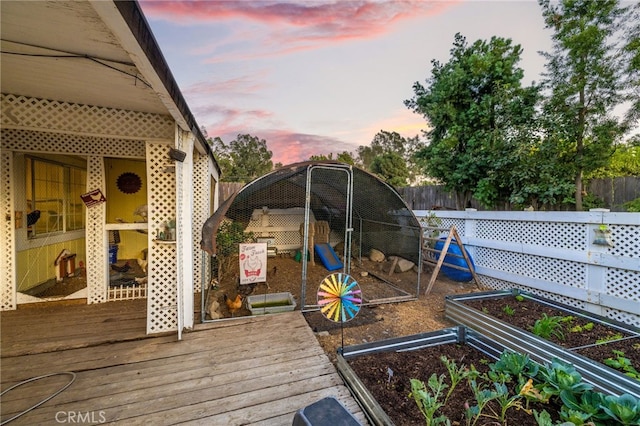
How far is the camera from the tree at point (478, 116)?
5633 millimetres

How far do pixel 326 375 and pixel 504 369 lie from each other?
1559 millimetres

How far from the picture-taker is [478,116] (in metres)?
6.18

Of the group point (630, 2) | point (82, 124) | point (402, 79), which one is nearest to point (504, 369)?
point (82, 124)

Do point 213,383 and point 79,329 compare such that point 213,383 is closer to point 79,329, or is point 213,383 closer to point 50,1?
point 79,329

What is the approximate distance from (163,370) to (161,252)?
4.53ft

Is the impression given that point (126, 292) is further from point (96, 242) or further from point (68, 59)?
point (68, 59)

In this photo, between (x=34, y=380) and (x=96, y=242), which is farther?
(x=96, y=242)

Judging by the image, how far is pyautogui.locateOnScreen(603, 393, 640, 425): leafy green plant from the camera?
1482 mm

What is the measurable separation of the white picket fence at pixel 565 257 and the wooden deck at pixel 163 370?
13.9 feet

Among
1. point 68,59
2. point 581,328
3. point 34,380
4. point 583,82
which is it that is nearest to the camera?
point 68,59

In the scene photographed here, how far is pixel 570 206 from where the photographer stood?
203 inches

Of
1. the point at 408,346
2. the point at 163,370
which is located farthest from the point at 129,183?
the point at 408,346

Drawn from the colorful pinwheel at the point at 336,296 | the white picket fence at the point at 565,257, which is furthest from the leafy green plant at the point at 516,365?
the white picket fence at the point at 565,257

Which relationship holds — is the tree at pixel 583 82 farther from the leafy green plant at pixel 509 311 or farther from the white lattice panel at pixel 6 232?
the white lattice panel at pixel 6 232
